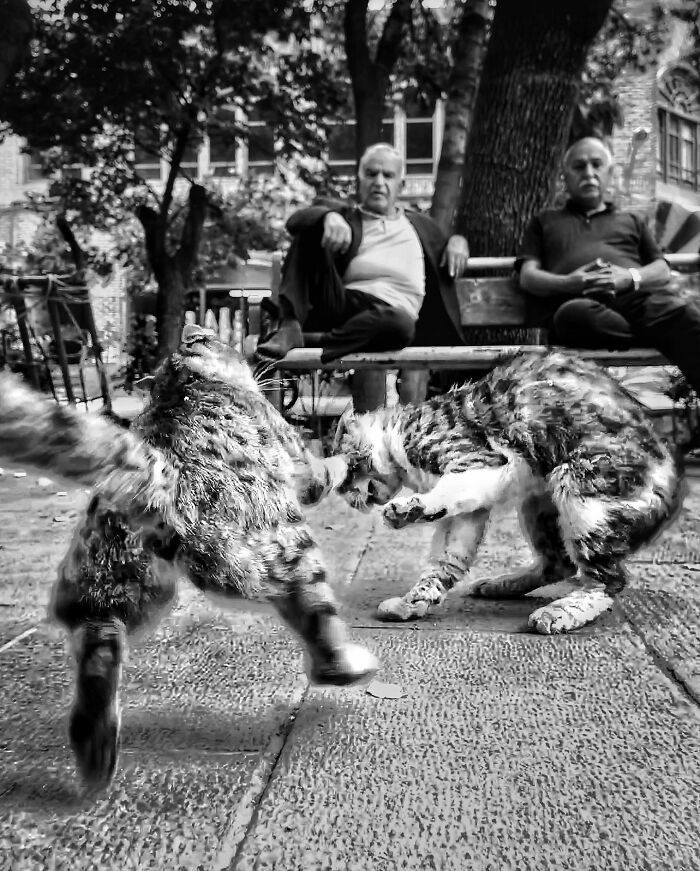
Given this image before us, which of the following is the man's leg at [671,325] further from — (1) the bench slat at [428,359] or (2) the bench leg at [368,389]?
(2) the bench leg at [368,389]

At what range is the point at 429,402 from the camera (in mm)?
3057

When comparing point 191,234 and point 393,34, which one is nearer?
point 393,34

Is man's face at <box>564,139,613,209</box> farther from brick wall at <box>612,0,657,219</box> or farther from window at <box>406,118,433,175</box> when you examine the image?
window at <box>406,118,433,175</box>

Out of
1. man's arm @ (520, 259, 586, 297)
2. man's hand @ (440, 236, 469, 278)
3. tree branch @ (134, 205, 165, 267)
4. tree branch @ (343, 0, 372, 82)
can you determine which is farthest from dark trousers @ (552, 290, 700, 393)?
tree branch @ (134, 205, 165, 267)

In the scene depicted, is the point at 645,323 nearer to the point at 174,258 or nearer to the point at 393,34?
the point at 393,34

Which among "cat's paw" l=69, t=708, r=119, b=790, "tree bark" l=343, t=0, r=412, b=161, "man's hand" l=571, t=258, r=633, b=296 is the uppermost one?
"tree bark" l=343, t=0, r=412, b=161

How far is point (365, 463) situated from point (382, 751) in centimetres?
114

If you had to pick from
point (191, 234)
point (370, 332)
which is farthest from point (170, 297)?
point (370, 332)

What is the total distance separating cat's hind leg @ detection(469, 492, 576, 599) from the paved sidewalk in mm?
120

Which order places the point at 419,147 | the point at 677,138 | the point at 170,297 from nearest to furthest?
1. the point at 170,297
2. the point at 419,147
3. the point at 677,138

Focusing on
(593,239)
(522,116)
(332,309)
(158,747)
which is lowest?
(158,747)

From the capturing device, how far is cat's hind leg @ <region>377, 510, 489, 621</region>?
2951 mm

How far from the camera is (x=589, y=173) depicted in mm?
5473

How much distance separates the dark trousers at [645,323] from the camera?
16.5 ft
